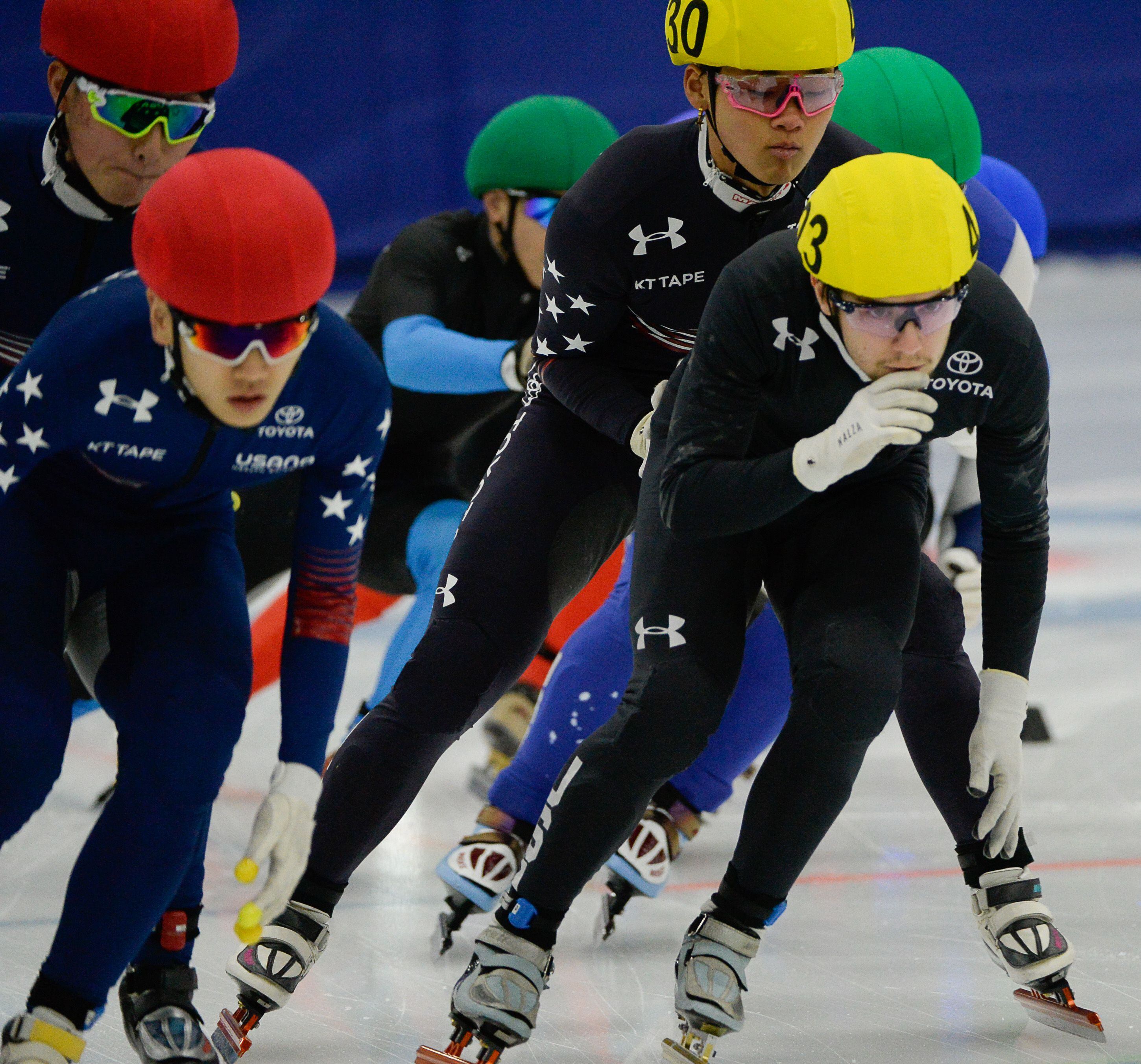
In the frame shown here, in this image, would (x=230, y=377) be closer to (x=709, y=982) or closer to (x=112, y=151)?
(x=112, y=151)

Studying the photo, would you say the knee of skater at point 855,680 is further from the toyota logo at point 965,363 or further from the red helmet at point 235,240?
the red helmet at point 235,240

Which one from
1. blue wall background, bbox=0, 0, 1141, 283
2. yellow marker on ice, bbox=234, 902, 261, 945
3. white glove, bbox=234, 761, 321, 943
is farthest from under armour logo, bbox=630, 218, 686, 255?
blue wall background, bbox=0, 0, 1141, 283

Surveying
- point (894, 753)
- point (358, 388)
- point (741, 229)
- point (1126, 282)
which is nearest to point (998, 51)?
point (1126, 282)

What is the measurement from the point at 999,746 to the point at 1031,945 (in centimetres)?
36

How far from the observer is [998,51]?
36.3 ft

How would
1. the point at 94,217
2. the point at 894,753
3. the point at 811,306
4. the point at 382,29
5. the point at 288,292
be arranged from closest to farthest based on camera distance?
the point at 288,292, the point at 811,306, the point at 94,217, the point at 894,753, the point at 382,29

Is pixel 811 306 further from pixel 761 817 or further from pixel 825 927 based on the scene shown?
pixel 825 927

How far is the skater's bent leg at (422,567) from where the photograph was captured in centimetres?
422

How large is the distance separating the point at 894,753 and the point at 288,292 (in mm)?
2854

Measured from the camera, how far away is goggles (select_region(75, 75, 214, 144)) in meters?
2.98

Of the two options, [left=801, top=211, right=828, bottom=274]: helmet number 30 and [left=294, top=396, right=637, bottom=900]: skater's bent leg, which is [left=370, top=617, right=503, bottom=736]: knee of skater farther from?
[left=801, top=211, right=828, bottom=274]: helmet number 30

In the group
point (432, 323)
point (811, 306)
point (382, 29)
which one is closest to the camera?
point (811, 306)

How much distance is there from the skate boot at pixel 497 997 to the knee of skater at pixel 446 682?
0.37m

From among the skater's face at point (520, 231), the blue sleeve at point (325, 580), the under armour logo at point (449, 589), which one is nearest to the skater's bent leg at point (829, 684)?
the under armour logo at point (449, 589)
